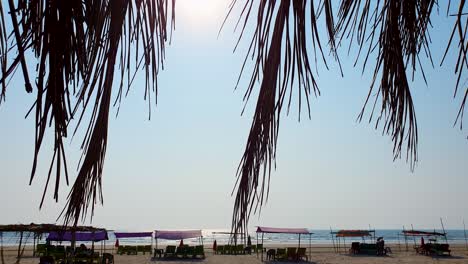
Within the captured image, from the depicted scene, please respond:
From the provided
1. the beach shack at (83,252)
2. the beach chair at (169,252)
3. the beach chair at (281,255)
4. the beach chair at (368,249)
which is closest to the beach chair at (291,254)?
the beach chair at (281,255)

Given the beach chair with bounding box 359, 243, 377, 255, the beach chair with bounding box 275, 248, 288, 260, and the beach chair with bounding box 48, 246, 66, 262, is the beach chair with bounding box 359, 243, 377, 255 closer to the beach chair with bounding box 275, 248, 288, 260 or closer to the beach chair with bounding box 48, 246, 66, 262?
the beach chair with bounding box 275, 248, 288, 260

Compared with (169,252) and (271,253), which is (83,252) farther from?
(271,253)

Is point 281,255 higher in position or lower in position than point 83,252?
lower

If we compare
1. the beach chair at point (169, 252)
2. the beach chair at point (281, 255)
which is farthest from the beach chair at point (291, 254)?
the beach chair at point (169, 252)

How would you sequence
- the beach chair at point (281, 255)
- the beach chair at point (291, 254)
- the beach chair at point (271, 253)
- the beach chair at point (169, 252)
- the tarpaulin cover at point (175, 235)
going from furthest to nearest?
Answer: the tarpaulin cover at point (175, 235)
the beach chair at point (169, 252)
the beach chair at point (271, 253)
the beach chair at point (281, 255)
the beach chair at point (291, 254)

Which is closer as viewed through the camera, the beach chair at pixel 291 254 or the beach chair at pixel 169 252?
the beach chair at pixel 291 254

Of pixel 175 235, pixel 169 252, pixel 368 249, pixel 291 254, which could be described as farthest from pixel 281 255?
pixel 175 235

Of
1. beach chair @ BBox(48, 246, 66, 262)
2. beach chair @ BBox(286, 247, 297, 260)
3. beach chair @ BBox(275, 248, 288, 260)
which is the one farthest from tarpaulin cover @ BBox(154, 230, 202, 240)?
beach chair @ BBox(286, 247, 297, 260)

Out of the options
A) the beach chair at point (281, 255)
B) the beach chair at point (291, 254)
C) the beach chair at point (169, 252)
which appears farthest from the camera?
the beach chair at point (169, 252)

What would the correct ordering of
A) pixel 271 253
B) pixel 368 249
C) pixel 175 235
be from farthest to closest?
1. pixel 175 235
2. pixel 368 249
3. pixel 271 253

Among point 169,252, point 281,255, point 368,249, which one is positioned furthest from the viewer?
point 368,249

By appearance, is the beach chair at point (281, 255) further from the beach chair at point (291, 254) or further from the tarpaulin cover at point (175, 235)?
the tarpaulin cover at point (175, 235)

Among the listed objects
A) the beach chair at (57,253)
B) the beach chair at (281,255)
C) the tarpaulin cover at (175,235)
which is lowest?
the beach chair at (281,255)

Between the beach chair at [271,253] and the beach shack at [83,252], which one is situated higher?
the beach shack at [83,252]
